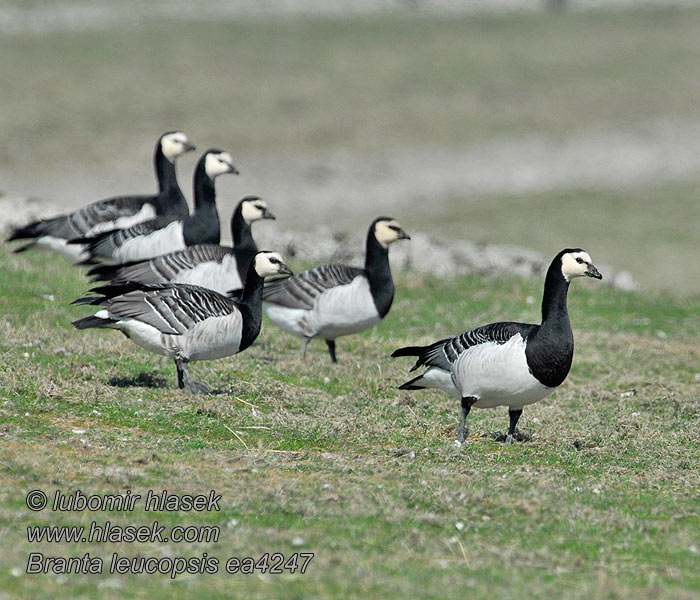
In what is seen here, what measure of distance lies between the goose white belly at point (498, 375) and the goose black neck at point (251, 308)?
2.61 metres

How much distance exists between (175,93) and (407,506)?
35881mm

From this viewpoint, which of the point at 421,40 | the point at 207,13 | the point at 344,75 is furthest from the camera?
the point at 207,13

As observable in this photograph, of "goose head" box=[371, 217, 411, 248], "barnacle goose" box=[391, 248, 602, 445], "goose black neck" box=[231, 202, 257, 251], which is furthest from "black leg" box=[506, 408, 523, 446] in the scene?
"goose black neck" box=[231, 202, 257, 251]

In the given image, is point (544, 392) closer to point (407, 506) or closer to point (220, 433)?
point (407, 506)

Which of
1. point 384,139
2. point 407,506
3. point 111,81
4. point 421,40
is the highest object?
point 421,40

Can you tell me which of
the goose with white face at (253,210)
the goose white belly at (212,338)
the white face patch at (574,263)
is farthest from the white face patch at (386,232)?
the white face patch at (574,263)

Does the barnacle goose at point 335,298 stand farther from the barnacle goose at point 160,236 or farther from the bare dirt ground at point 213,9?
the bare dirt ground at point 213,9

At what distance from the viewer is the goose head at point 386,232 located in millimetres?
14469

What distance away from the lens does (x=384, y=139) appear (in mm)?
39250

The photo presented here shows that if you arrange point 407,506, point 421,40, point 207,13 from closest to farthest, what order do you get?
point 407,506 → point 421,40 → point 207,13

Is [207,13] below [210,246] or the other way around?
the other way around

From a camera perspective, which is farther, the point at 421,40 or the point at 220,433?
the point at 421,40

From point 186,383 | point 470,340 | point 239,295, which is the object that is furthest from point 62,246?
point 470,340

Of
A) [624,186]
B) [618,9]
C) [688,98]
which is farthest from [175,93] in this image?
[618,9]
